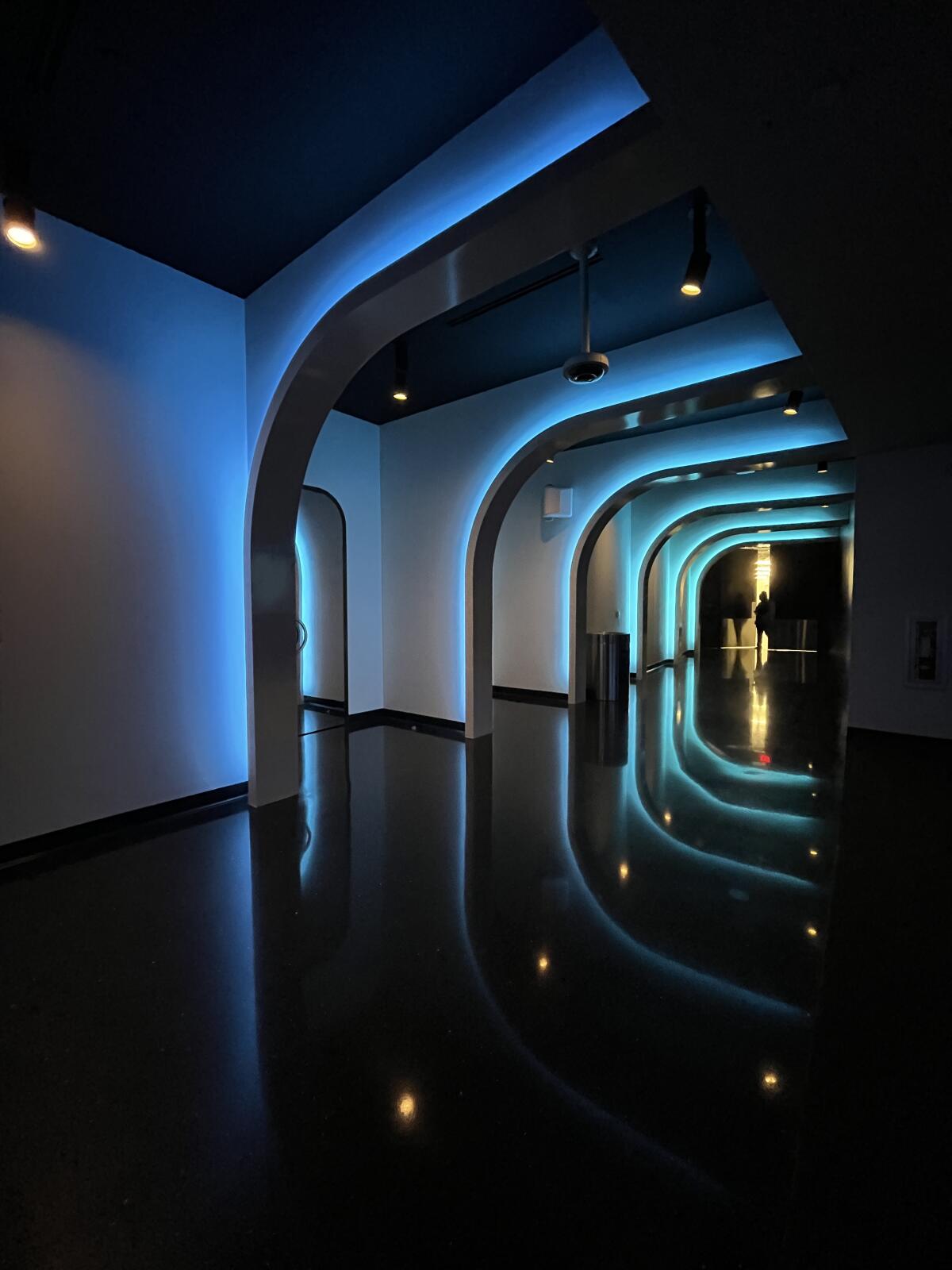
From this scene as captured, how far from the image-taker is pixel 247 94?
242 centimetres

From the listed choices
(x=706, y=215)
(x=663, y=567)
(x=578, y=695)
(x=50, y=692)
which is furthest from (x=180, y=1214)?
(x=663, y=567)

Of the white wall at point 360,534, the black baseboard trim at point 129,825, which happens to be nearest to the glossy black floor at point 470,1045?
the black baseboard trim at point 129,825

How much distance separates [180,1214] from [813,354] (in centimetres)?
461

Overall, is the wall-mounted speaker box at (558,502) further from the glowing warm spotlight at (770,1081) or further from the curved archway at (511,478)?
the glowing warm spotlight at (770,1081)

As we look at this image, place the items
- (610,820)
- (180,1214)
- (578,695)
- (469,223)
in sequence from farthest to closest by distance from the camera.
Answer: (578,695) < (610,820) < (469,223) < (180,1214)

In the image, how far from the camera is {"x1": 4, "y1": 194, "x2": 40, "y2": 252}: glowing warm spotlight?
2637 millimetres

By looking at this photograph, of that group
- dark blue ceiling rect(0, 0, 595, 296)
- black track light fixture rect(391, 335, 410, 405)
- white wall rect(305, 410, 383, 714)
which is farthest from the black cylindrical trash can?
dark blue ceiling rect(0, 0, 595, 296)

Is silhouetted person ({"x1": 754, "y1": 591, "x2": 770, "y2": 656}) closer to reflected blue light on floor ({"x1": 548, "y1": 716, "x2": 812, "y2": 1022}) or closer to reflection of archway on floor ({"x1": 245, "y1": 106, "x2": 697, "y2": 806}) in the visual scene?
reflected blue light on floor ({"x1": 548, "y1": 716, "x2": 812, "y2": 1022})

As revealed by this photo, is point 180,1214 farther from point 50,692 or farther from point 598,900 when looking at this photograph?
point 50,692

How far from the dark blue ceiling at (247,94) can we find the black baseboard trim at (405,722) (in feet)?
14.7

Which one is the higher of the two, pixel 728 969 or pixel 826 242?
pixel 826 242

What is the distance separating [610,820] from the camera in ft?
12.3

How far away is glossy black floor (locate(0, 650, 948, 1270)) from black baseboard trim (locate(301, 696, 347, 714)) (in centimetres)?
348

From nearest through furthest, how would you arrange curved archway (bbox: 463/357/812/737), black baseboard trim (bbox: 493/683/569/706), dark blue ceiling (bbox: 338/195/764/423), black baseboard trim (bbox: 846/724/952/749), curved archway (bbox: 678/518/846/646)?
1. dark blue ceiling (bbox: 338/195/764/423)
2. curved archway (bbox: 463/357/812/737)
3. black baseboard trim (bbox: 846/724/952/749)
4. black baseboard trim (bbox: 493/683/569/706)
5. curved archway (bbox: 678/518/846/646)
